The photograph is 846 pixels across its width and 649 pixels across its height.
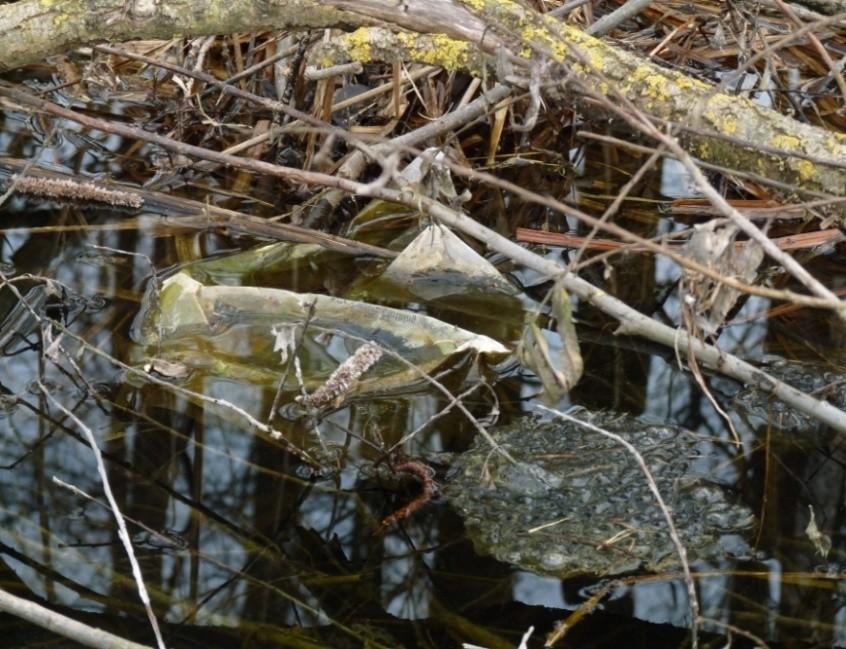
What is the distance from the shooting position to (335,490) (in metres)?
2.37

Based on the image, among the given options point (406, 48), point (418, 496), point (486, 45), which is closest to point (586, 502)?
point (418, 496)

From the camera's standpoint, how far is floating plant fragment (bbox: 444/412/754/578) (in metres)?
2.19

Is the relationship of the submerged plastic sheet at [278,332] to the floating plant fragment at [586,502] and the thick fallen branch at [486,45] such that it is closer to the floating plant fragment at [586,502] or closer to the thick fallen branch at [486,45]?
the floating plant fragment at [586,502]

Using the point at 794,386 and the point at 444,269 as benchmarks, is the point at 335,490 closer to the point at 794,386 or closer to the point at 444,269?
the point at 444,269

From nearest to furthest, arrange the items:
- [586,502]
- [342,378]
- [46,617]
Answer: [46,617]
[586,502]
[342,378]

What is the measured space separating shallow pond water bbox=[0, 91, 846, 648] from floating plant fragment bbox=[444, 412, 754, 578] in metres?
0.04

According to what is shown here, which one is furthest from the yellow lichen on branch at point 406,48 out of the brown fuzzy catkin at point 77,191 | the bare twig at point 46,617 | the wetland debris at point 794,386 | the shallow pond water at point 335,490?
the bare twig at point 46,617

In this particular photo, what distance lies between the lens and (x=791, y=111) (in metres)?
3.66

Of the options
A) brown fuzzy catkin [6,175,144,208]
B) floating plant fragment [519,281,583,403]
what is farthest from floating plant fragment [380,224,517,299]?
floating plant fragment [519,281,583,403]

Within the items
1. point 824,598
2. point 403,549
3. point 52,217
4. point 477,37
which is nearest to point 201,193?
point 52,217

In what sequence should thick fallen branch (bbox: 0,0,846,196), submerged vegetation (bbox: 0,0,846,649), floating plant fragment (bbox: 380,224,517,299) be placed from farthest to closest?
floating plant fragment (bbox: 380,224,517,299)
thick fallen branch (bbox: 0,0,846,196)
submerged vegetation (bbox: 0,0,846,649)

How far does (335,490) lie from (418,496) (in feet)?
0.60

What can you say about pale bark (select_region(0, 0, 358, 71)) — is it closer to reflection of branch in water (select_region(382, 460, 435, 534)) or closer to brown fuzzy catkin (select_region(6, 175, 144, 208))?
brown fuzzy catkin (select_region(6, 175, 144, 208))

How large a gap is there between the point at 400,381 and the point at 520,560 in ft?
2.11
